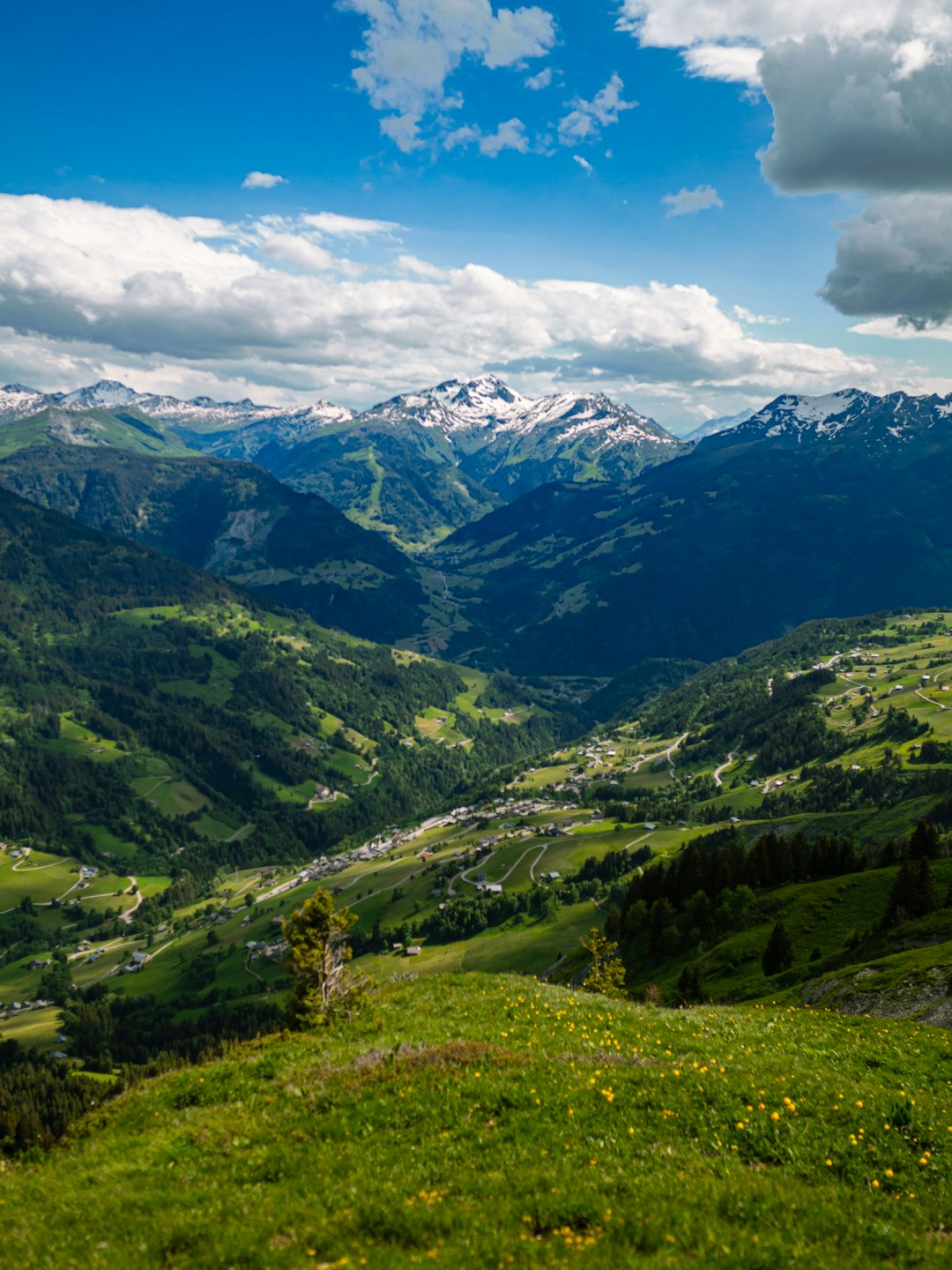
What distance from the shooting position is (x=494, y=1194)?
13570mm

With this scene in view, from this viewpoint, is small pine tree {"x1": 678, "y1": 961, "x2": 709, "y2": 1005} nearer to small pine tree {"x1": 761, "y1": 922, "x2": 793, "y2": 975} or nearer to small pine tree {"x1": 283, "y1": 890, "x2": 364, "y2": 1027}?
small pine tree {"x1": 761, "y1": 922, "x2": 793, "y2": 975}

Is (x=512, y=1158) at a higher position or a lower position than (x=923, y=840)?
higher

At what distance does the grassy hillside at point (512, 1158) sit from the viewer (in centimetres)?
1198

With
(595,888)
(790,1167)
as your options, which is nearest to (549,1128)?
(790,1167)

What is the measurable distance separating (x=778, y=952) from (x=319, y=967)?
5116cm

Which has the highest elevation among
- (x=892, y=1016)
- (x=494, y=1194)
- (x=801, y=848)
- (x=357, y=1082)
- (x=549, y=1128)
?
(x=494, y=1194)

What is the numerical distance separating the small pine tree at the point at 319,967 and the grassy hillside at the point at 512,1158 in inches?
243

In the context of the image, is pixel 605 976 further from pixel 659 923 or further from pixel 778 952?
pixel 659 923

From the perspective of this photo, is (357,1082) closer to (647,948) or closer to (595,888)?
(647,948)

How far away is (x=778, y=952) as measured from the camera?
67.6m

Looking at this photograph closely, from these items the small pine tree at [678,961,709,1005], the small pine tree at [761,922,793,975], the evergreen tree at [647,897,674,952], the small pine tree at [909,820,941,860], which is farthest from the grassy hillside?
the small pine tree at [909,820,941,860]

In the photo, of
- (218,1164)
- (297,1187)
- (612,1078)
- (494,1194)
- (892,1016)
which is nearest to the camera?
(494,1194)

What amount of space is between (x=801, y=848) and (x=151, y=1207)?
104732 mm

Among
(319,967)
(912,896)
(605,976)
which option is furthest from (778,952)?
(319,967)
